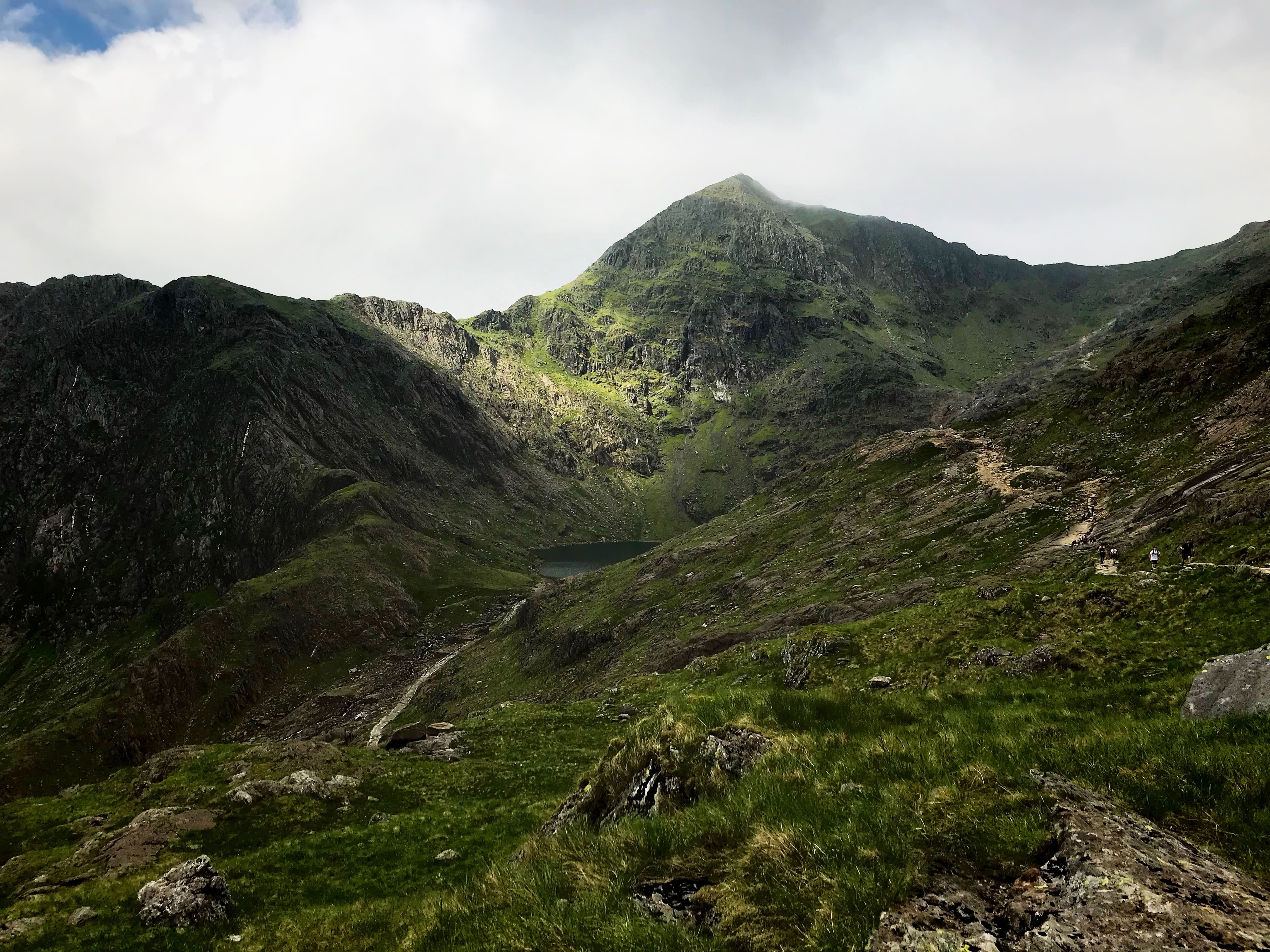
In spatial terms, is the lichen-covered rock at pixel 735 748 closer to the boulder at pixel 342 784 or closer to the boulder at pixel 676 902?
the boulder at pixel 676 902

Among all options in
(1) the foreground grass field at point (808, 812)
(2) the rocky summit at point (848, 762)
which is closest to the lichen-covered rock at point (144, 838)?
(2) the rocky summit at point (848, 762)

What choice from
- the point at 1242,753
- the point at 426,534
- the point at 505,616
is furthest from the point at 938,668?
the point at 426,534

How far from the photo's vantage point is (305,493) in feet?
616

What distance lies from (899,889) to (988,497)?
7213 centimetres

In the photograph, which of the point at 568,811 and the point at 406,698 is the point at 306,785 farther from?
the point at 406,698

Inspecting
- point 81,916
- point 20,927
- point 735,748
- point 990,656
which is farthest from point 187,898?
point 990,656

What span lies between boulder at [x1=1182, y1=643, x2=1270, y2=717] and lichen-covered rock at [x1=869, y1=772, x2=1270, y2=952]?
5012 mm

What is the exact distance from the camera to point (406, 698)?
106 m

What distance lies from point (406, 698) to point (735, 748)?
357ft

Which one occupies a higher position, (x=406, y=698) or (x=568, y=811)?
(x=568, y=811)

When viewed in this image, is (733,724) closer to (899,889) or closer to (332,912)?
(899,889)

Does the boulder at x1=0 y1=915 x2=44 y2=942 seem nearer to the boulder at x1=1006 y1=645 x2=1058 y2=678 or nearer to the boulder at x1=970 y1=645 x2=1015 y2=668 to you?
the boulder at x1=1006 y1=645 x2=1058 y2=678

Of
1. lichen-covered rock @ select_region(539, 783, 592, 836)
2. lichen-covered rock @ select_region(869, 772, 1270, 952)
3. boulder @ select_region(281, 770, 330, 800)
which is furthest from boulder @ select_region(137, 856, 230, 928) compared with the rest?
lichen-covered rock @ select_region(869, 772, 1270, 952)

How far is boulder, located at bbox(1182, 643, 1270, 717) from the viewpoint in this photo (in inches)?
384
